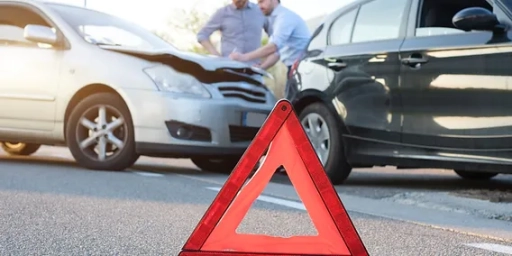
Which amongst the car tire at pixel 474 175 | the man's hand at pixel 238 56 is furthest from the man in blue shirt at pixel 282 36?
the car tire at pixel 474 175

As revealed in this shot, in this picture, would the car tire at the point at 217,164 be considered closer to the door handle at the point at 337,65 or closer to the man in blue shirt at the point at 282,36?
the man in blue shirt at the point at 282,36

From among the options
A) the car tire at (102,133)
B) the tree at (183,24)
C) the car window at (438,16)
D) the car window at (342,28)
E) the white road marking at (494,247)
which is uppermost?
the car window at (438,16)

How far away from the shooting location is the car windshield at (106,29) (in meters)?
10.5

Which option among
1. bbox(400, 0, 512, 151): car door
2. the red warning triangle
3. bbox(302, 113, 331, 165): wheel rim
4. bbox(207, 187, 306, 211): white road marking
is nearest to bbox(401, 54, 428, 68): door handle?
bbox(400, 0, 512, 151): car door

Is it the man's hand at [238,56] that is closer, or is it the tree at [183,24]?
the man's hand at [238,56]

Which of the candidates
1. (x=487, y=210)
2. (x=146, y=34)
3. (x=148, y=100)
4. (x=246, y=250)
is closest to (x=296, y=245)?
(x=246, y=250)

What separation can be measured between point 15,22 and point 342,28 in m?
3.66

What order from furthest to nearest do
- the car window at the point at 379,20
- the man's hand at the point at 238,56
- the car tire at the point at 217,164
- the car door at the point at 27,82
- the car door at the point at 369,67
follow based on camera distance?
1. the man's hand at the point at 238,56
2. the car tire at the point at 217,164
3. the car door at the point at 27,82
4. the car window at the point at 379,20
5. the car door at the point at 369,67

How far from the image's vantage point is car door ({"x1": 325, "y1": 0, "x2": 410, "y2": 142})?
8.08m

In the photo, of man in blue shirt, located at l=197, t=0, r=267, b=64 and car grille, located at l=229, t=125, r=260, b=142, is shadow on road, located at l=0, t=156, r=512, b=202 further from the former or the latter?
man in blue shirt, located at l=197, t=0, r=267, b=64

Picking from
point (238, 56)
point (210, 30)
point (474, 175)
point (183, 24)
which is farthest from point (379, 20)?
point (183, 24)

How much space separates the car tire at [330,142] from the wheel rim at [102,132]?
187cm

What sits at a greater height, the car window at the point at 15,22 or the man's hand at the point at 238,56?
the car window at the point at 15,22

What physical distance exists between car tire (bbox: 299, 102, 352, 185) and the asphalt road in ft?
0.44
